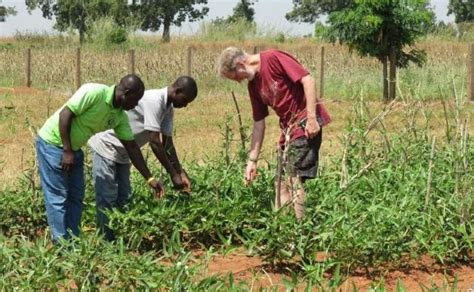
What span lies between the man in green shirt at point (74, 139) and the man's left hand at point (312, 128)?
0.99 m

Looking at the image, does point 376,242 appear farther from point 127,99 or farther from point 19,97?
point 19,97

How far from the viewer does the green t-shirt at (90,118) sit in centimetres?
504

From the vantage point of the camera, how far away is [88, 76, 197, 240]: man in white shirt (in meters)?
5.28

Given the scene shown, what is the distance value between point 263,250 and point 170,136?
120 cm

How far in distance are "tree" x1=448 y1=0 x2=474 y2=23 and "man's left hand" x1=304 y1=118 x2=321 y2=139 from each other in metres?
61.0

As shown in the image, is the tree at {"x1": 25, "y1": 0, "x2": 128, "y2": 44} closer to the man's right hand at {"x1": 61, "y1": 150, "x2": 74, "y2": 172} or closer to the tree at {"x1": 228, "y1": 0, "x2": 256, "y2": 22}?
the tree at {"x1": 228, "y1": 0, "x2": 256, "y2": 22}

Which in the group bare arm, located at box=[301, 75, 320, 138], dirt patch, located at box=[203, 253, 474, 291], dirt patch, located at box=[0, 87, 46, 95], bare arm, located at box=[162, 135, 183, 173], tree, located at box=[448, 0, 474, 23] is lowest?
dirt patch, located at box=[0, 87, 46, 95]

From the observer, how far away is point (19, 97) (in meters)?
18.3

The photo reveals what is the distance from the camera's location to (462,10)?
210 ft

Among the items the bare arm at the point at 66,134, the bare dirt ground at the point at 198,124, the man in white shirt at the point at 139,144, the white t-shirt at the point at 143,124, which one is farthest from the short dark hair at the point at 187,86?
the bare dirt ground at the point at 198,124

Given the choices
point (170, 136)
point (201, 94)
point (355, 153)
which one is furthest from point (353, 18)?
point (170, 136)

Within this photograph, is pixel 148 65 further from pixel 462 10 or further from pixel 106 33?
pixel 462 10

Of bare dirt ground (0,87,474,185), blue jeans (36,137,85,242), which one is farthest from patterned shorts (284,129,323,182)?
blue jeans (36,137,85,242)

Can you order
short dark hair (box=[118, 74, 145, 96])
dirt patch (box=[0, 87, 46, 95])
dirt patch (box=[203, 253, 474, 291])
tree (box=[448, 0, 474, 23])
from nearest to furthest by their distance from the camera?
dirt patch (box=[203, 253, 474, 291]), short dark hair (box=[118, 74, 145, 96]), dirt patch (box=[0, 87, 46, 95]), tree (box=[448, 0, 474, 23])
